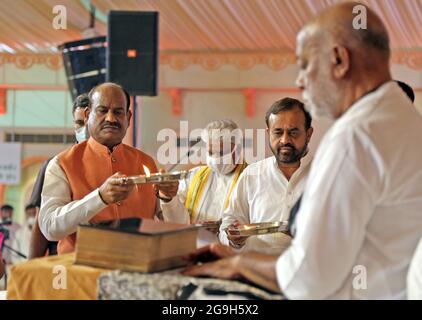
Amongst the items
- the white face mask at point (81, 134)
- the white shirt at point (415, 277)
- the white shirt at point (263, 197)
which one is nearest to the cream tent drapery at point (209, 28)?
the white face mask at point (81, 134)

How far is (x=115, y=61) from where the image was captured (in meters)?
4.39

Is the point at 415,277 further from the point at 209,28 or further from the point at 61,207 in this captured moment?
the point at 209,28

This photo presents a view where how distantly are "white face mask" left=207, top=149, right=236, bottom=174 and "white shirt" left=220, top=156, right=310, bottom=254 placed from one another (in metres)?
0.49

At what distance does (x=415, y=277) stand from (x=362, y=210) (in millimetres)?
113

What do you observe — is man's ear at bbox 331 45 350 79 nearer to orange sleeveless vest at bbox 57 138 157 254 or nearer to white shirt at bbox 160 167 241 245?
orange sleeveless vest at bbox 57 138 157 254

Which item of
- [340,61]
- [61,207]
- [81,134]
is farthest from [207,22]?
[340,61]

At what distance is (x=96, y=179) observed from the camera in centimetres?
179

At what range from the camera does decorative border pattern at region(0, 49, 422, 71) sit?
7809 millimetres

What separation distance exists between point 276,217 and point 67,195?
2.21 ft

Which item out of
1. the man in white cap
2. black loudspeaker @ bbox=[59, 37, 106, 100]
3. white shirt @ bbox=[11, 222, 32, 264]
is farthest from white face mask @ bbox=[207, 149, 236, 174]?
white shirt @ bbox=[11, 222, 32, 264]

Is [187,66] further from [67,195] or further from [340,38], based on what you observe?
[340,38]

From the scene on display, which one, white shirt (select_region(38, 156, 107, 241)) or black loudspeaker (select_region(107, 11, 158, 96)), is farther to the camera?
black loudspeaker (select_region(107, 11, 158, 96))

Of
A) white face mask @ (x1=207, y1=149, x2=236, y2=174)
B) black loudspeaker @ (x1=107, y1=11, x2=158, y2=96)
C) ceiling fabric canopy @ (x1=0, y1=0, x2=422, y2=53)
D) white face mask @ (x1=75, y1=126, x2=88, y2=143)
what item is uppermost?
ceiling fabric canopy @ (x1=0, y1=0, x2=422, y2=53)
